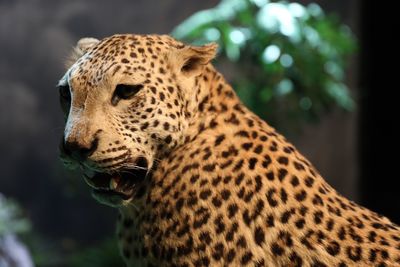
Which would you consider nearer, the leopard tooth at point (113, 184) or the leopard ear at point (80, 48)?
the leopard tooth at point (113, 184)

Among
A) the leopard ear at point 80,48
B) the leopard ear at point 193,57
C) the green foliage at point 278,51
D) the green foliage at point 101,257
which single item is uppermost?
the green foliage at point 278,51

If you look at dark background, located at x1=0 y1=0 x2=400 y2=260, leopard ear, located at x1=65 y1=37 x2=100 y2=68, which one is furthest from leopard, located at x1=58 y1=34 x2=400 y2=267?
dark background, located at x1=0 y1=0 x2=400 y2=260

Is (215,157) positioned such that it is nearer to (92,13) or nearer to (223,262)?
(223,262)

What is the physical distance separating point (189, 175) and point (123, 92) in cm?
33

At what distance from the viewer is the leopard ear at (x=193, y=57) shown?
8.03 feet

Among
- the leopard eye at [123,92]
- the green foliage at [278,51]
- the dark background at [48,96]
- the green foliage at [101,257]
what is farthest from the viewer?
the dark background at [48,96]

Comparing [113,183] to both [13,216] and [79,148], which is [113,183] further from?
[13,216]

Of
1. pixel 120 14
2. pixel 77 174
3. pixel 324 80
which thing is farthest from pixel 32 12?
pixel 324 80

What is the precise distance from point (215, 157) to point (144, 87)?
1.04ft

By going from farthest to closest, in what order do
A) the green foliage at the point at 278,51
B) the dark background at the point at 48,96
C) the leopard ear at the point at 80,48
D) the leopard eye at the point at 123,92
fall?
1. the dark background at the point at 48,96
2. the green foliage at the point at 278,51
3. the leopard ear at the point at 80,48
4. the leopard eye at the point at 123,92

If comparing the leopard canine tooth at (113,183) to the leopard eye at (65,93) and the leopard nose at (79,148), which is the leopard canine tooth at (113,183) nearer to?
the leopard nose at (79,148)

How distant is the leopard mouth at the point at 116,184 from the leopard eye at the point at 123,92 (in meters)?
0.20

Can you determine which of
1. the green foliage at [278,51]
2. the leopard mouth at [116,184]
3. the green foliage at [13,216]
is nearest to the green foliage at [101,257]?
the green foliage at [13,216]

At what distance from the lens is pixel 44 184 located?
21.4 ft
